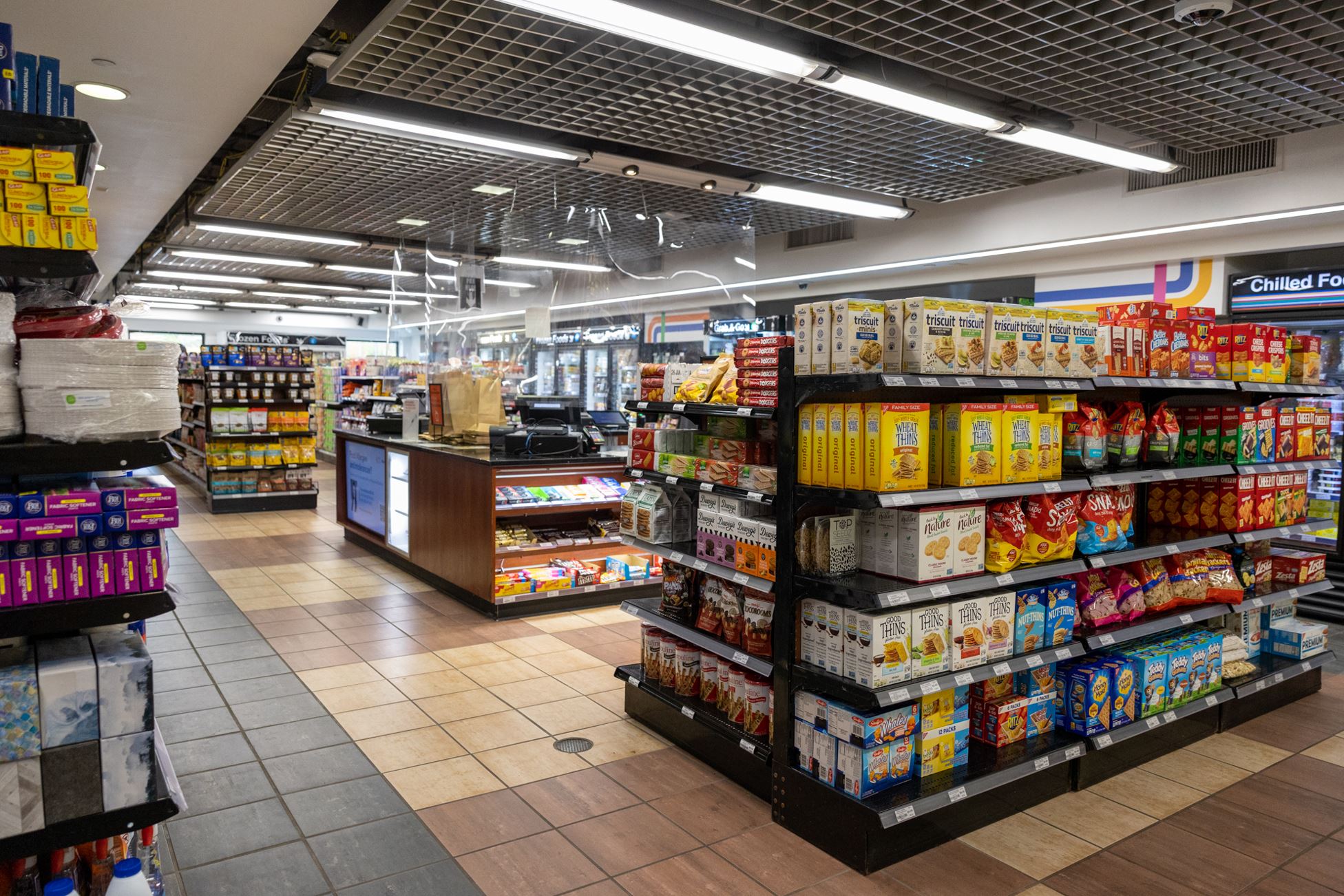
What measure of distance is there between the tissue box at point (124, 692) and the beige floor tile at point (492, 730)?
1984 millimetres

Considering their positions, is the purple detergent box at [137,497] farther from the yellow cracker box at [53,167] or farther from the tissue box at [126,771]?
the yellow cracker box at [53,167]

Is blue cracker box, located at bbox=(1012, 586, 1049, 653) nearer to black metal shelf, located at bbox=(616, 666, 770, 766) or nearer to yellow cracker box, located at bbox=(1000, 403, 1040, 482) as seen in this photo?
yellow cracker box, located at bbox=(1000, 403, 1040, 482)

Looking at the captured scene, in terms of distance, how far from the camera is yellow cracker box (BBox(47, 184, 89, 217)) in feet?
6.82

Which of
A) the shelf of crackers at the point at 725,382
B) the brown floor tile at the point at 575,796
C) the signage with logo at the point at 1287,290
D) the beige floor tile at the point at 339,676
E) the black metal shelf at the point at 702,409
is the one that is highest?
the signage with logo at the point at 1287,290

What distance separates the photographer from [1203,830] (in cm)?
341

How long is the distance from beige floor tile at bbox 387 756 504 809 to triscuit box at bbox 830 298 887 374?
2.30 metres

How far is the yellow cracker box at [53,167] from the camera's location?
6.78 ft

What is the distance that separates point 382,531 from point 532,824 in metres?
5.36

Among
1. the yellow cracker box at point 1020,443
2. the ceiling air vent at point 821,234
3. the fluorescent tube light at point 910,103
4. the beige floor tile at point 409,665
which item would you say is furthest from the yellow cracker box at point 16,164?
the ceiling air vent at point 821,234

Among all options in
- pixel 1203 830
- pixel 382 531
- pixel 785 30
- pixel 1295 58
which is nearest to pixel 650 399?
Answer: pixel 785 30

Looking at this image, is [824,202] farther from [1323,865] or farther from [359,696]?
[1323,865]

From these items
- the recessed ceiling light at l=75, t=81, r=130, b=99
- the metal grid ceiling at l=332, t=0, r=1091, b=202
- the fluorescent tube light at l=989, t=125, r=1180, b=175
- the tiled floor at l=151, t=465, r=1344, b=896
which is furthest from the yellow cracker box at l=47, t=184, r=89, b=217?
the fluorescent tube light at l=989, t=125, r=1180, b=175

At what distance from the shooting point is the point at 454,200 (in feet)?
29.9

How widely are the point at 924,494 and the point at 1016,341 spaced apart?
87cm
